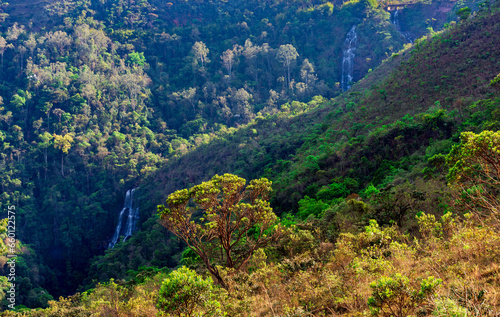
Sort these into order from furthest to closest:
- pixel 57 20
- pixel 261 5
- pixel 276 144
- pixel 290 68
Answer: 1. pixel 261 5
2. pixel 57 20
3. pixel 290 68
4. pixel 276 144

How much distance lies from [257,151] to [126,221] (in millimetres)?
21386

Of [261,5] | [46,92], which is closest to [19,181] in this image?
[46,92]

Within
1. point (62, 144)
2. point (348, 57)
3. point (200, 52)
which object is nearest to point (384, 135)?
point (348, 57)

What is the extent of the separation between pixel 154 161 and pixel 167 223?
42761mm

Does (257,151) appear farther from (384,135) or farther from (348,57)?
(348,57)

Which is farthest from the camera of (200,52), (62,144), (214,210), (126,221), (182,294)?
(200,52)

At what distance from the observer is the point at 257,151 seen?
3647 cm

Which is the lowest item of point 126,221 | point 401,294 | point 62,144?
point 126,221

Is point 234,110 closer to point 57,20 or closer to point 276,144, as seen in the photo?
point 276,144

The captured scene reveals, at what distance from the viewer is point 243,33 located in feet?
258

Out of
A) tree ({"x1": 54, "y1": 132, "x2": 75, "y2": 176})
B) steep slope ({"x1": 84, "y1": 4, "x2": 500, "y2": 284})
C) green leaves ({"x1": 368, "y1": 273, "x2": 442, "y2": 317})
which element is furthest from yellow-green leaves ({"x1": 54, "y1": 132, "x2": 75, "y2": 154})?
green leaves ({"x1": 368, "y1": 273, "x2": 442, "y2": 317})

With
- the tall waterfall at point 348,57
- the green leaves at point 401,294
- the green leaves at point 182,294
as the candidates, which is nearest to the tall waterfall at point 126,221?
the green leaves at point 182,294

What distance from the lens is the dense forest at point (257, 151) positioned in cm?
752

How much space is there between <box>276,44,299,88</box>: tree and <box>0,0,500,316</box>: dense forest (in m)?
0.44
